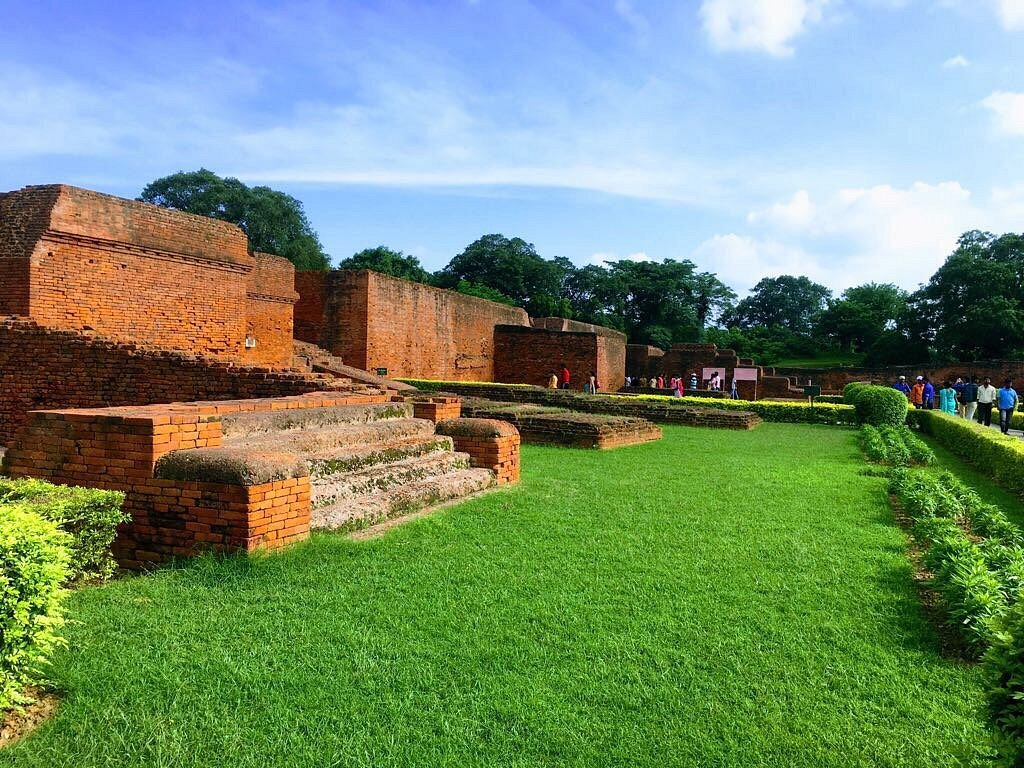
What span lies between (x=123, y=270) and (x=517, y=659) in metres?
8.78

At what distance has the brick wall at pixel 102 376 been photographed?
748cm

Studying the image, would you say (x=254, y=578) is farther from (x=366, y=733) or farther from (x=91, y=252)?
(x=91, y=252)

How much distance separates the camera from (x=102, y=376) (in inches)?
303

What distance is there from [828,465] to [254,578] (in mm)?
7207

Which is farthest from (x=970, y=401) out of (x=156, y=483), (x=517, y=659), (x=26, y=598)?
(x=26, y=598)

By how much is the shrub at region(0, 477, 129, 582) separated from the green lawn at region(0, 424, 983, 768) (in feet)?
1.06

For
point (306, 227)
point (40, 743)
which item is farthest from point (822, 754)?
point (306, 227)

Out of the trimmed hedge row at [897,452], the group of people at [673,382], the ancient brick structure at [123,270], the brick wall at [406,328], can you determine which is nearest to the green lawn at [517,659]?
the trimmed hedge row at [897,452]

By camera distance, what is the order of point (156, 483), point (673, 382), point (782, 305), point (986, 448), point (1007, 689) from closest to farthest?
point (1007, 689) < point (156, 483) < point (986, 448) < point (673, 382) < point (782, 305)

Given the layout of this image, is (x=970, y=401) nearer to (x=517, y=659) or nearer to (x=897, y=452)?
(x=897, y=452)

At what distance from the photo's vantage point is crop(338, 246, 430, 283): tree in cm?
4538

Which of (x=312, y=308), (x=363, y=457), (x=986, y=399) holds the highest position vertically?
(x=312, y=308)

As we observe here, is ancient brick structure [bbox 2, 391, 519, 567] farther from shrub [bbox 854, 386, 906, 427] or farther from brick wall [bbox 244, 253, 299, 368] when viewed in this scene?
shrub [bbox 854, 386, 906, 427]

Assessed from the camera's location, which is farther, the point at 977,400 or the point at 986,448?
the point at 977,400
